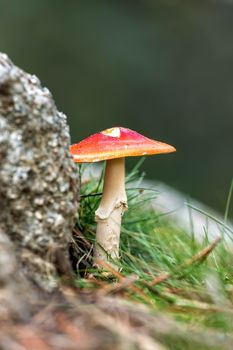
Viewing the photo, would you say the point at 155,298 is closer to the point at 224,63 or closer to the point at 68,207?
the point at 68,207

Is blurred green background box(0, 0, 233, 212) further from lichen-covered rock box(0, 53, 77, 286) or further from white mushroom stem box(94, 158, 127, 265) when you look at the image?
lichen-covered rock box(0, 53, 77, 286)

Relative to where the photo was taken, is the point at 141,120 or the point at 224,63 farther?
the point at 224,63

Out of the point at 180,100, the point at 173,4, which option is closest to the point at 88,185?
the point at 180,100

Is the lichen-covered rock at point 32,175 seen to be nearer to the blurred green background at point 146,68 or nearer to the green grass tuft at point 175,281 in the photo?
the green grass tuft at point 175,281

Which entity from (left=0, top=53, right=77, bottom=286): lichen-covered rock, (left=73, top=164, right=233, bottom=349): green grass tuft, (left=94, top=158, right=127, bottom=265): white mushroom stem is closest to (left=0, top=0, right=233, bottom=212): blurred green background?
(left=73, top=164, right=233, bottom=349): green grass tuft

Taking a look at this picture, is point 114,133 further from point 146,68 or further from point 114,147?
point 146,68

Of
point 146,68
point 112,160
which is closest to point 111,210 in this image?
point 112,160

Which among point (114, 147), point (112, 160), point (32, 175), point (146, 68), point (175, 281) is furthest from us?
point (146, 68)
